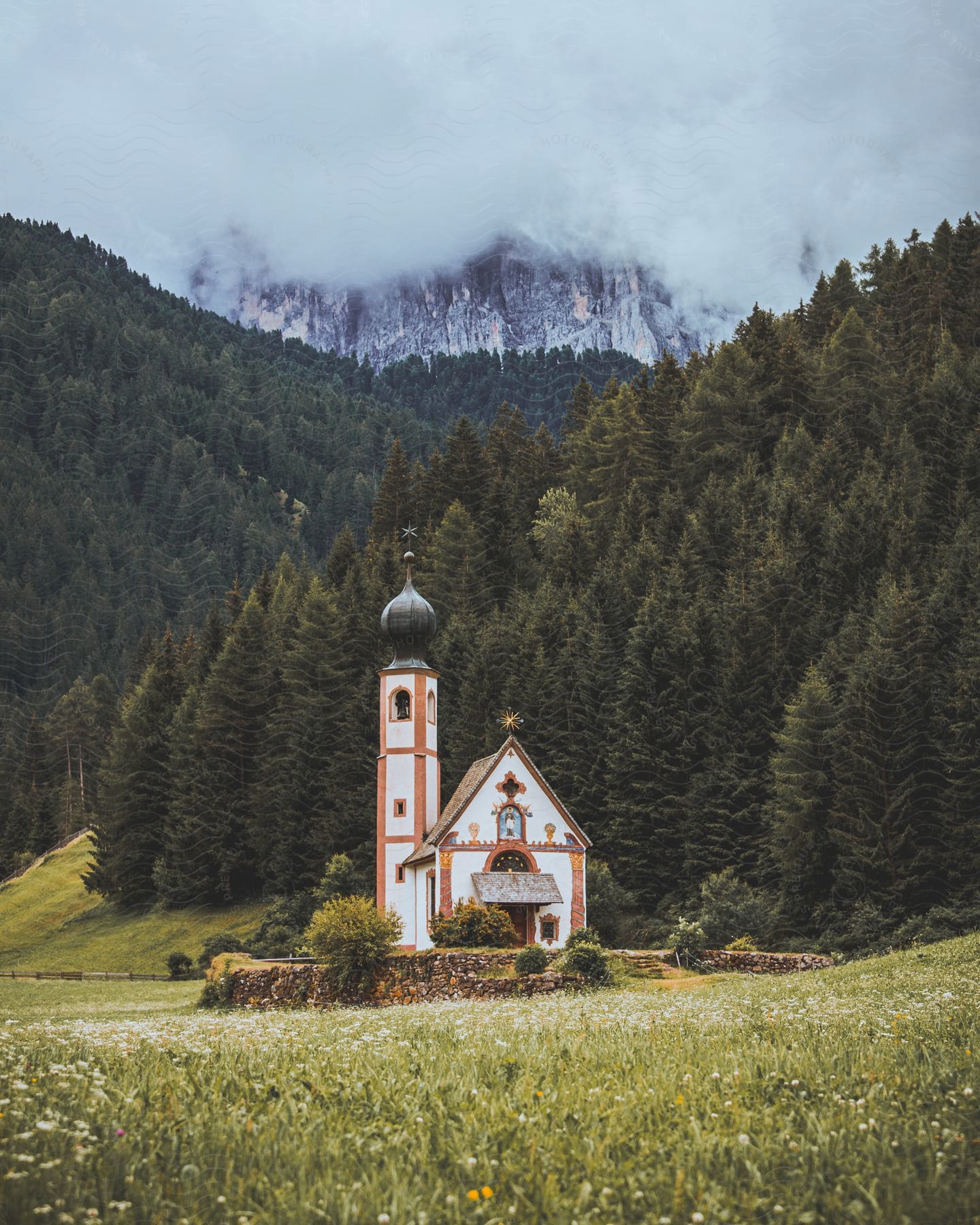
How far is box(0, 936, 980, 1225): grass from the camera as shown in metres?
6.04

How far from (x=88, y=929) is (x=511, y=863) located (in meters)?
33.3

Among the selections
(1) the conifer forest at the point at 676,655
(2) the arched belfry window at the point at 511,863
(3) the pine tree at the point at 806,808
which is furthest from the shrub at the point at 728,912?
(2) the arched belfry window at the point at 511,863

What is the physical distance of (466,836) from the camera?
4178cm

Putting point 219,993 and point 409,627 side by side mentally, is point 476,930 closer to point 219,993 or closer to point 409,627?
point 219,993

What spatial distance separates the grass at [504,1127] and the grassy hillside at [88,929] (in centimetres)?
4547

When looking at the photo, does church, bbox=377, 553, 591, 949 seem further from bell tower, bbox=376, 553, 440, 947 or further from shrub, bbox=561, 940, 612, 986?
shrub, bbox=561, 940, 612, 986

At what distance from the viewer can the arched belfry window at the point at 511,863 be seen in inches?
1654

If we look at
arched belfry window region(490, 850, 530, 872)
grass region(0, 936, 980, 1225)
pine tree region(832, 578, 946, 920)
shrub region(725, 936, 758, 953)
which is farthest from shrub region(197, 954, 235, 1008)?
pine tree region(832, 578, 946, 920)

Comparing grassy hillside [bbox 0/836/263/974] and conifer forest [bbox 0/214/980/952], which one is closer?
conifer forest [bbox 0/214/980/952]

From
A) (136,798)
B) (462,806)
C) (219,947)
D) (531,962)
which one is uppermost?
(136,798)

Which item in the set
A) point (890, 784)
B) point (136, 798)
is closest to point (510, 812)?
point (890, 784)

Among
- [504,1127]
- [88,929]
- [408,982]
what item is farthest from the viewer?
[88,929]

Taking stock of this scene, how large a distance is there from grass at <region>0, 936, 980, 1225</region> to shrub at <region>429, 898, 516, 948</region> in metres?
24.4

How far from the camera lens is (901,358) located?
233 ft
